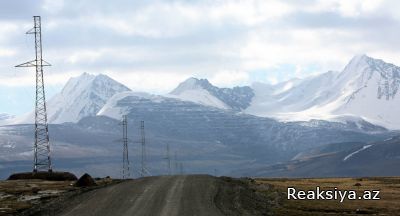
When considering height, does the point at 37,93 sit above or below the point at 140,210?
above

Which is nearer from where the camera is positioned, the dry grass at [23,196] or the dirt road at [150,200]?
the dirt road at [150,200]

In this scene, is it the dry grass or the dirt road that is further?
the dry grass

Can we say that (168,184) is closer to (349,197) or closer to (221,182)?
(221,182)

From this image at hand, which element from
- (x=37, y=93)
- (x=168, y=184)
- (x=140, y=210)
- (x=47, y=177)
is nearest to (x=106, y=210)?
(x=140, y=210)

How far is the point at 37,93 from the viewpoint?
113562 mm

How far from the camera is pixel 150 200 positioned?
5938 centimetres

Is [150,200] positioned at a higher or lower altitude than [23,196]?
lower

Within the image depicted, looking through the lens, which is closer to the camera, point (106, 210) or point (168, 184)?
point (106, 210)

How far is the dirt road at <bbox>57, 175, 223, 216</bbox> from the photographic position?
53.1 meters

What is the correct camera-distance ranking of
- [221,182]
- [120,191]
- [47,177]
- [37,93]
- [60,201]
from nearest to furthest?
[60,201] → [120,191] → [221,182] → [47,177] → [37,93]

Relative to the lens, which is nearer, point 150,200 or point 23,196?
point 150,200

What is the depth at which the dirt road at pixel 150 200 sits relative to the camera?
174 ft

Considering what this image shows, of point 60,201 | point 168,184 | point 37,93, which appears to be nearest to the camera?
point 60,201

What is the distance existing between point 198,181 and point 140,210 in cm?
2504
